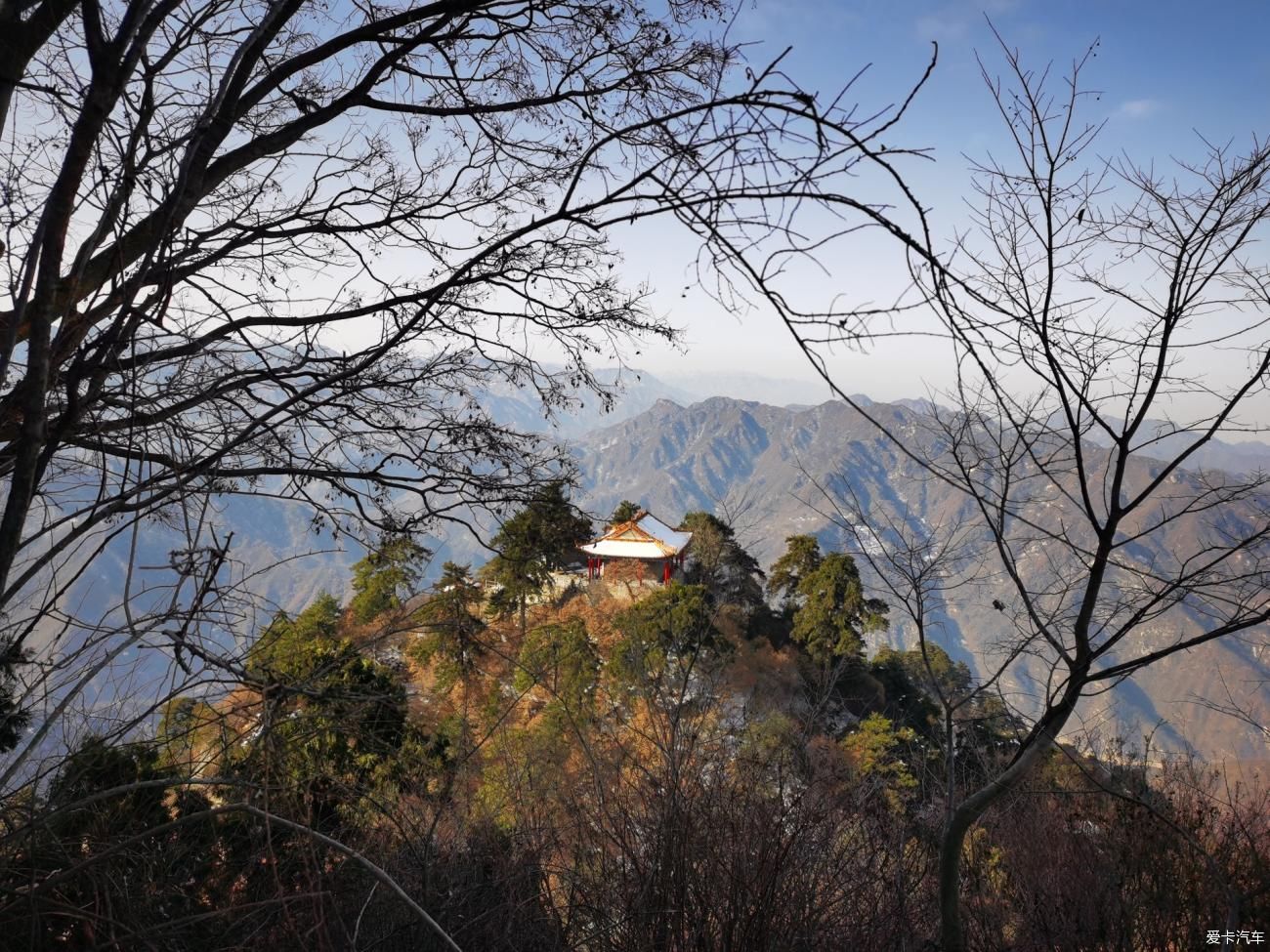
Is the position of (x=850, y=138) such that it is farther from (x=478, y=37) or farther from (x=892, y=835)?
Answer: (x=892, y=835)

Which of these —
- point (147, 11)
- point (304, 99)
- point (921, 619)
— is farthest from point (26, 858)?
point (921, 619)

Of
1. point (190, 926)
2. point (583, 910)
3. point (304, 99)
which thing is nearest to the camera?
point (190, 926)

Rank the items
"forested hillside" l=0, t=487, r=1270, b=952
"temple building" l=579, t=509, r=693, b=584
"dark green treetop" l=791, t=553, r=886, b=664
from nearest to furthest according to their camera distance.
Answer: "forested hillside" l=0, t=487, r=1270, b=952 → "dark green treetop" l=791, t=553, r=886, b=664 → "temple building" l=579, t=509, r=693, b=584

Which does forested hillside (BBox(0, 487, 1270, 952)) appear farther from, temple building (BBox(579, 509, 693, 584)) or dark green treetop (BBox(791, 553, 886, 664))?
temple building (BBox(579, 509, 693, 584))

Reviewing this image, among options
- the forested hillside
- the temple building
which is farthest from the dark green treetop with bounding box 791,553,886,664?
the forested hillside

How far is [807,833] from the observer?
9.28 feet

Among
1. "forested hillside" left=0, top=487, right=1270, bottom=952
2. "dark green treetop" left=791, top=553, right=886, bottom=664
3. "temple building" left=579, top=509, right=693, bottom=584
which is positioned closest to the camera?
"forested hillside" left=0, top=487, right=1270, bottom=952

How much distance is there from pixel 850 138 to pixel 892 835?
126 inches

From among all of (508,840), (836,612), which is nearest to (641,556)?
(836,612)

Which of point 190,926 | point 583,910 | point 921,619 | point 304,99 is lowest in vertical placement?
point 583,910

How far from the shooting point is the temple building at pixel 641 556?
2473 cm

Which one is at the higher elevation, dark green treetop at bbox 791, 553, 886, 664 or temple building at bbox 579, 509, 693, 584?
temple building at bbox 579, 509, 693, 584

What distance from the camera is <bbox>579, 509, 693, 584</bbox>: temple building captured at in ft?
81.1

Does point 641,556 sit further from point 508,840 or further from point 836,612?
point 508,840
